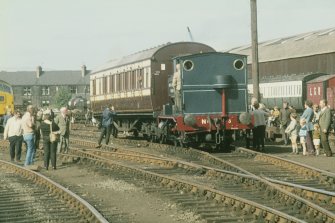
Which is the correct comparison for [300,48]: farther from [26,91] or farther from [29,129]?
[26,91]

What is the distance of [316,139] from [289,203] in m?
8.76

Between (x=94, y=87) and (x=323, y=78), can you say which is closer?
(x=94, y=87)

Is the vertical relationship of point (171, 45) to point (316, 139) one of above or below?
above

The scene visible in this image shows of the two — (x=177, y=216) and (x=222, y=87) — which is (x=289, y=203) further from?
(x=222, y=87)

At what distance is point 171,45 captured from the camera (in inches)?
866

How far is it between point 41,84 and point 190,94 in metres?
99.2

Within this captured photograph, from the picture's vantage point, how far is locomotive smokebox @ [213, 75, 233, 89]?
1911cm

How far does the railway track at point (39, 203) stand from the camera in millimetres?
9242

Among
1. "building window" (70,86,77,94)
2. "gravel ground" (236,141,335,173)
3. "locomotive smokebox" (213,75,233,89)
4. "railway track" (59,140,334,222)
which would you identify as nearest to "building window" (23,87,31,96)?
"building window" (70,86,77,94)

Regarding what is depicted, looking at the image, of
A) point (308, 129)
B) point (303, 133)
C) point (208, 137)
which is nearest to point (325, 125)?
point (308, 129)

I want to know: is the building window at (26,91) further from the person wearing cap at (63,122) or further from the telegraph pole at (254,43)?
the person wearing cap at (63,122)

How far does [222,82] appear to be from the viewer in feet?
62.7

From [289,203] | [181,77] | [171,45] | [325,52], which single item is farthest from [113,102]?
[325,52]

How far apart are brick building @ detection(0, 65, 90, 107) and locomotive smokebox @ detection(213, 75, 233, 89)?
317ft
